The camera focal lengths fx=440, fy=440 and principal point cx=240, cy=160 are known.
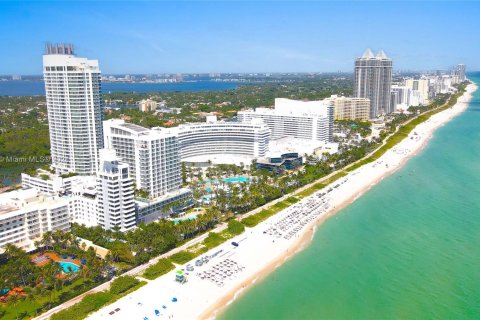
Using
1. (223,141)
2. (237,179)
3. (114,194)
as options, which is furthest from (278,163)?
(114,194)

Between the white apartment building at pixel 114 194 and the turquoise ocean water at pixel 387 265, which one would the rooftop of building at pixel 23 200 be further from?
the turquoise ocean water at pixel 387 265

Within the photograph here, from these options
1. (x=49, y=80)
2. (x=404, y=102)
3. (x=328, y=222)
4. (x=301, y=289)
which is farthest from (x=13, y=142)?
(x=404, y=102)

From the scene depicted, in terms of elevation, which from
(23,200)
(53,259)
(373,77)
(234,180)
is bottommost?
(53,259)

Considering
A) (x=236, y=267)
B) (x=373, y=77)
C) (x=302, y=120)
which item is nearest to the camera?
(x=236, y=267)

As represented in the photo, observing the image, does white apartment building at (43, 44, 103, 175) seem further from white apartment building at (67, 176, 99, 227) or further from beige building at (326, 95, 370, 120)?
beige building at (326, 95, 370, 120)

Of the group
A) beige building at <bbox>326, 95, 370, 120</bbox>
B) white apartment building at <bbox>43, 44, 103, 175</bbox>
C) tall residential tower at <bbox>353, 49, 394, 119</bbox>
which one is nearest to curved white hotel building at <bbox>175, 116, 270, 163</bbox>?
white apartment building at <bbox>43, 44, 103, 175</bbox>

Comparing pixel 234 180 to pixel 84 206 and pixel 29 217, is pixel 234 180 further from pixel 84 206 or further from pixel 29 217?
pixel 29 217
